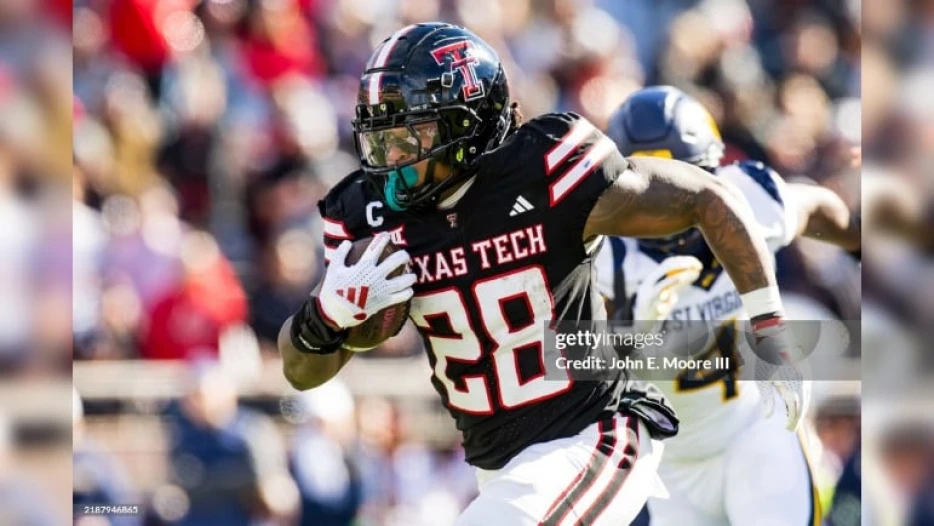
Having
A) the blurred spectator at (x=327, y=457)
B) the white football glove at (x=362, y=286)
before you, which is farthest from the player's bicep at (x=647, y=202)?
the blurred spectator at (x=327, y=457)

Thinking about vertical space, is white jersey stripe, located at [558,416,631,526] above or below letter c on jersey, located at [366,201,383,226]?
below

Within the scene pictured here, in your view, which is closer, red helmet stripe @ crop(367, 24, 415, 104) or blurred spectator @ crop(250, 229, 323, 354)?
red helmet stripe @ crop(367, 24, 415, 104)

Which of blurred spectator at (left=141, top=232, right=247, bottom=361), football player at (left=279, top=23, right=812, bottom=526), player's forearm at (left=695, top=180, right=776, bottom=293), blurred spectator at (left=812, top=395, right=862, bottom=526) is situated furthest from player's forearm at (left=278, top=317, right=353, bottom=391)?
blurred spectator at (left=812, top=395, right=862, bottom=526)

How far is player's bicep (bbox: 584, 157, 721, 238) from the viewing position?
287 centimetres

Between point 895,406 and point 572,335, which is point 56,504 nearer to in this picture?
point 572,335

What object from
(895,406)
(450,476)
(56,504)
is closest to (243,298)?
(450,476)

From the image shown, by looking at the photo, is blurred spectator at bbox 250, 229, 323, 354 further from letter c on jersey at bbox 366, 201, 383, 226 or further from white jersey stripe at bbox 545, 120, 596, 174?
white jersey stripe at bbox 545, 120, 596, 174

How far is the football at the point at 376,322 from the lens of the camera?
2900mm

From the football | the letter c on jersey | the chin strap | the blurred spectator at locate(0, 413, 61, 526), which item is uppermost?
the chin strap

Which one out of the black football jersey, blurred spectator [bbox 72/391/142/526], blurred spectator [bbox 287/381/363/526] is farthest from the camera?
blurred spectator [bbox 287/381/363/526]

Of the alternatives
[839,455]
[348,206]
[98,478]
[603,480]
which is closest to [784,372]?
[603,480]

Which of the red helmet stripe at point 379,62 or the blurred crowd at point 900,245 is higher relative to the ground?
the red helmet stripe at point 379,62

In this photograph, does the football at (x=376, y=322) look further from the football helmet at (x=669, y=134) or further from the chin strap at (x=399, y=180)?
the football helmet at (x=669, y=134)

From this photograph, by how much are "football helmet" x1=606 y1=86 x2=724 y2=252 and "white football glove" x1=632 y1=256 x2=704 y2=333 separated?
0.28ft
